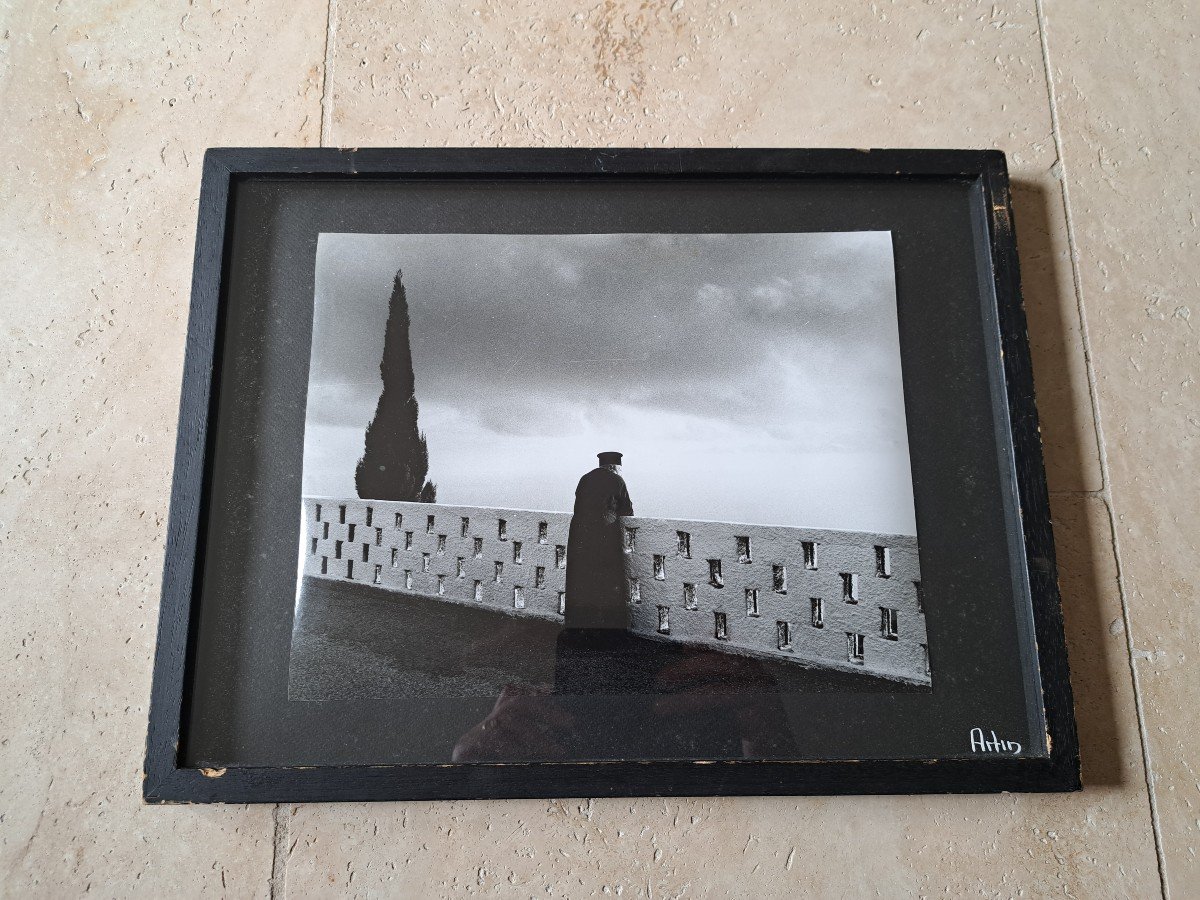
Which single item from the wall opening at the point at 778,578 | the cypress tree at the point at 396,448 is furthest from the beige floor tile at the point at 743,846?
the cypress tree at the point at 396,448

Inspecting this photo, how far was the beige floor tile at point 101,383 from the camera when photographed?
709 mm

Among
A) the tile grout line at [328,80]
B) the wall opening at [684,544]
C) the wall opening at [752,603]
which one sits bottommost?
the wall opening at [752,603]

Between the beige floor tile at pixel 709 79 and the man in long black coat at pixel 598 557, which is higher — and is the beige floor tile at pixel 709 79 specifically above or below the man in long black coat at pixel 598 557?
above

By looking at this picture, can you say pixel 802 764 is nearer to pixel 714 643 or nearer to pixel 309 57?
pixel 714 643

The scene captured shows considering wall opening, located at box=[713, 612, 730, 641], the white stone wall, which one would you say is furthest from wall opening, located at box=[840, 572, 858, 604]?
wall opening, located at box=[713, 612, 730, 641]

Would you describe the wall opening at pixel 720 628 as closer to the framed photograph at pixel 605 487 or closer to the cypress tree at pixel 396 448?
the framed photograph at pixel 605 487

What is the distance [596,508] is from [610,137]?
43 centimetres

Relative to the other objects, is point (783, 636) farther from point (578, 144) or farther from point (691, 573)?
point (578, 144)

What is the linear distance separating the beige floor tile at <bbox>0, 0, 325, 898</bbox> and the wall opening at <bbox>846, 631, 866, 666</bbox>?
593 mm

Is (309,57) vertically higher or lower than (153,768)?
higher

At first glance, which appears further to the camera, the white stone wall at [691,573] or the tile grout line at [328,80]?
the tile grout line at [328,80]

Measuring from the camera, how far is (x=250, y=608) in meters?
0.73

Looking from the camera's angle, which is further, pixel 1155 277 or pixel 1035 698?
pixel 1155 277

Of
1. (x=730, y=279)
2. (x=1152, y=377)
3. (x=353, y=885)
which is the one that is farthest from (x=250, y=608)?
(x=1152, y=377)
